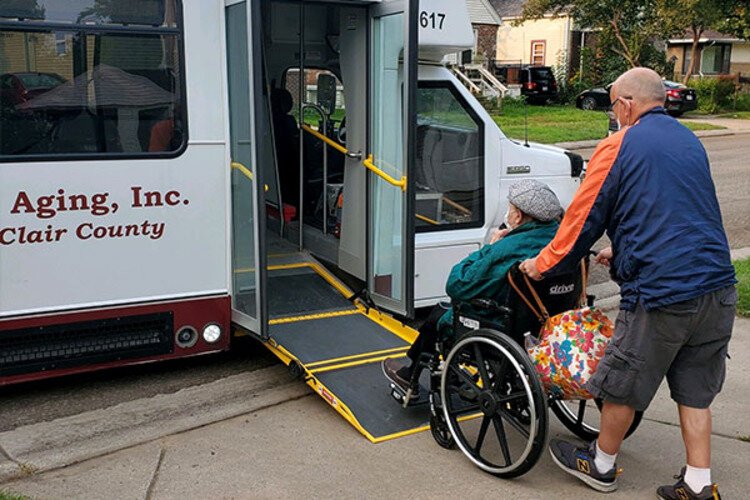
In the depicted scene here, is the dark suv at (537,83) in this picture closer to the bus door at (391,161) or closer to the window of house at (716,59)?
the window of house at (716,59)

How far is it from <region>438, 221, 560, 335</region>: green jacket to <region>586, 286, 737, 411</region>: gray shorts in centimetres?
60

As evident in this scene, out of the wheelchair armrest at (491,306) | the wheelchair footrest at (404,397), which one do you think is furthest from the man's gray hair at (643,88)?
the wheelchair footrest at (404,397)

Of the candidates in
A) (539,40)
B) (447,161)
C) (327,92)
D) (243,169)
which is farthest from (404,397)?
(539,40)

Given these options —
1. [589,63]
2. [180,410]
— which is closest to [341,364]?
[180,410]

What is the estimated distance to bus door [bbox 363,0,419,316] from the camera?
215 inches

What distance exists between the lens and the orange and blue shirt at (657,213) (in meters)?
3.51

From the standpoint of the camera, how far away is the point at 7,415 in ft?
16.0

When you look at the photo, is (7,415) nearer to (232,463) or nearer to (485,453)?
(232,463)

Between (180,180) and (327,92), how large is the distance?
2.11 metres

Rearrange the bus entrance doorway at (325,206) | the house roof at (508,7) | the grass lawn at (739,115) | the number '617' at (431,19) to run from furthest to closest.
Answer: the house roof at (508,7), the grass lawn at (739,115), the number '617' at (431,19), the bus entrance doorway at (325,206)

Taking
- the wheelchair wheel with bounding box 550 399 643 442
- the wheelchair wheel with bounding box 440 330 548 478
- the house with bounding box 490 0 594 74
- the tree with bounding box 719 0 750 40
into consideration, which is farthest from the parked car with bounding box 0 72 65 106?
the house with bounding box 490 0 594 74

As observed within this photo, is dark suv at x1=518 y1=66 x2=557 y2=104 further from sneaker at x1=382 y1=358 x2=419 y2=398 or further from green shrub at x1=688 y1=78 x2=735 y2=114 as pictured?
sneaker at x1=382 y1=358 x2=419 y2=398

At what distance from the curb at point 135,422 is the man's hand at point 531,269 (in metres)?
1.92

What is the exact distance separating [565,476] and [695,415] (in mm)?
723
